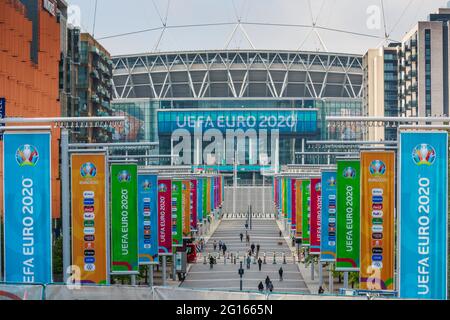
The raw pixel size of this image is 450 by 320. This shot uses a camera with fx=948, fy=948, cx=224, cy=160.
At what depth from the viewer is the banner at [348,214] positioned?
99.9 ft

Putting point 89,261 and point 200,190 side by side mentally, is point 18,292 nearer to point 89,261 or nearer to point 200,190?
point 89,261

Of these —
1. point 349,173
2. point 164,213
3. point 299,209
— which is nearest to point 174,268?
point 164,213

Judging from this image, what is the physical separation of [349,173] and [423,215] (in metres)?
9.42

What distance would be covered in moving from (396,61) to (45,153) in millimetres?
111862

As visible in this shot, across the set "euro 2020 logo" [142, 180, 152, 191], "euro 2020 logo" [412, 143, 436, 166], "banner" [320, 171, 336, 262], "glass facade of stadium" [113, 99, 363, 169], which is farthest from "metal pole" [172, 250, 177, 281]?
"glass facade of stadium" [113, 99, 363, 169]

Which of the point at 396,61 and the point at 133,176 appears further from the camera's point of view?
the point at 396,61

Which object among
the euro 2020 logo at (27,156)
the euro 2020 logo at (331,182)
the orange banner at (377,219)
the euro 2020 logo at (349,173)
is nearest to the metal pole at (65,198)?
the euro 2020 logo at (27,156)

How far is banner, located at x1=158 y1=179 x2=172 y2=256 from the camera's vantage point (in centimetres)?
4334

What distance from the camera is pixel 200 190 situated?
76.4 meters

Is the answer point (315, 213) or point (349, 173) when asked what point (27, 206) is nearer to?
point (349, 173)

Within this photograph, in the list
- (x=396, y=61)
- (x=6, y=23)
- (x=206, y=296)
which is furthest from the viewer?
(x=396, y=61)

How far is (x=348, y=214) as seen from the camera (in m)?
30.9

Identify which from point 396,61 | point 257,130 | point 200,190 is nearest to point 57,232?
point 200,190

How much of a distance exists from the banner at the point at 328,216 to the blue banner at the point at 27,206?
1792cm
